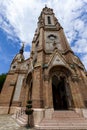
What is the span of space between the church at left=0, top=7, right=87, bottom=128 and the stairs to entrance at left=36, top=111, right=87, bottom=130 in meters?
0.58

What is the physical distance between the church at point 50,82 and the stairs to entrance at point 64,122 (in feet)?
1.91

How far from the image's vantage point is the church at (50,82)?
36.6 ft

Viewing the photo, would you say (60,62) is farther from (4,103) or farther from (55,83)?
(4,103)

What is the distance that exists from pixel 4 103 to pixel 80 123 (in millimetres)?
12946

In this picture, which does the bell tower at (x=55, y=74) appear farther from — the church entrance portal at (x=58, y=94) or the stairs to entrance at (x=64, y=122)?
the stairs to entrance at (x=64, y=122)

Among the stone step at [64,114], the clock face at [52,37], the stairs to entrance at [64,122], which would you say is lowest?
the stairs to entrance at [64,122]

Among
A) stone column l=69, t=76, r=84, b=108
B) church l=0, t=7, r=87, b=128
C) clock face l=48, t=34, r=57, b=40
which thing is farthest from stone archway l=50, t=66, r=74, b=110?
clock face l=48, t=34, r=57, b=40

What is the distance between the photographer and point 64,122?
9188 millimetres

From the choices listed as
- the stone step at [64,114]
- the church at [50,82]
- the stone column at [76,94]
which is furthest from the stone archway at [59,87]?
the stone step at [64,114]

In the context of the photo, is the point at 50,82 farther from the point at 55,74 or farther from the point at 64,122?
the point at 64,122

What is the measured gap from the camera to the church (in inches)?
439

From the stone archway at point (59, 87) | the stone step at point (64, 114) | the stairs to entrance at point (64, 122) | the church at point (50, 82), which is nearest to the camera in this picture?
the stairs to entrance at point (64, 122)

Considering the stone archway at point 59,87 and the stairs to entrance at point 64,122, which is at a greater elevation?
the stone archway at point 59,87

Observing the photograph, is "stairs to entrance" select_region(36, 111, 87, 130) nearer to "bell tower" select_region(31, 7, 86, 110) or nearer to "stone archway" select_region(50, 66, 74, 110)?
Result: "bell tower" select_region(31, 7, 86, 110)
